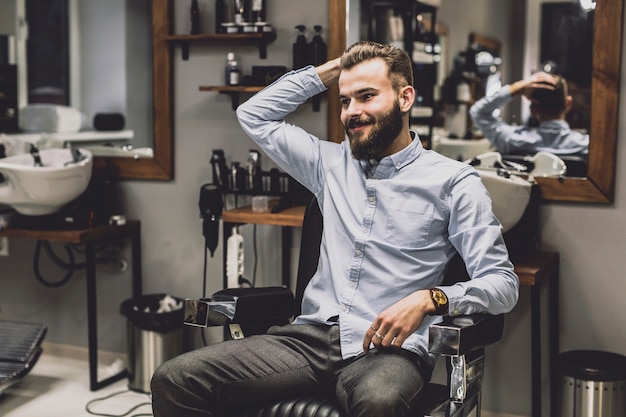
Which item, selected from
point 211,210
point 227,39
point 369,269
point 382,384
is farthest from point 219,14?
point 382,384

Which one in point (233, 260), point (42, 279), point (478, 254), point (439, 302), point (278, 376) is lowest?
point (42, 279)

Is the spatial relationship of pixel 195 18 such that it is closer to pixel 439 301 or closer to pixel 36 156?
pixel 36 156

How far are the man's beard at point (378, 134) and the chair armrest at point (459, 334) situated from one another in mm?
552

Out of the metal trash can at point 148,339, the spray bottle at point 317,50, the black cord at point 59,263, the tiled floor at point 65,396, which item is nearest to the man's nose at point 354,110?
the spray bottle at point 317,50

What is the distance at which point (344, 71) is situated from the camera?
226 centimetres

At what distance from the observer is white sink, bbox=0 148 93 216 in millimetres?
3250

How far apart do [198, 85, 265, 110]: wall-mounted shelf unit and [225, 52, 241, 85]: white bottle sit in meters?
0.02

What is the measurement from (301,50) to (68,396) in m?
1.75

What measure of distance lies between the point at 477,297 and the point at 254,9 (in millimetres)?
1753

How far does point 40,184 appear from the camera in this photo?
3.27 m

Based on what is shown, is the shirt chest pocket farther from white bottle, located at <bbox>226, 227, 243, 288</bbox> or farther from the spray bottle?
the spray bottle

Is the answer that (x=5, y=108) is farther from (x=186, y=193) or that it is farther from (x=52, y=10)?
(x=186, y=193)

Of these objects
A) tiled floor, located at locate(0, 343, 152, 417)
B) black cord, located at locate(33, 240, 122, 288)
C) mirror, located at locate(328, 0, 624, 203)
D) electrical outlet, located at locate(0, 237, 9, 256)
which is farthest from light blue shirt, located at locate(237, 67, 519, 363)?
electrical outlet, located at locate(0, 237, 9, 256)

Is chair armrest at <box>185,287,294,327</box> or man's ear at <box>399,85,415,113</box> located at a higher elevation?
man's ear at <box>399,85,415,113</box>
